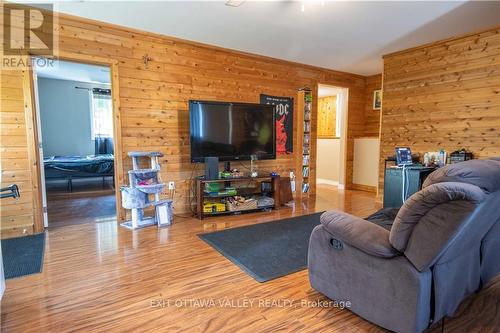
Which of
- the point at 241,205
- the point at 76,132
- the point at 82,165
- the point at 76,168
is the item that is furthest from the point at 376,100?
the point at 76,132

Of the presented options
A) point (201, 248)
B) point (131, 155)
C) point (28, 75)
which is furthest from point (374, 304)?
point (28, 75)

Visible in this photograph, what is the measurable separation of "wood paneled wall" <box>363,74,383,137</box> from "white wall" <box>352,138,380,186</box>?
1.34ft

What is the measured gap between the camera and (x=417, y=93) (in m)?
4.48

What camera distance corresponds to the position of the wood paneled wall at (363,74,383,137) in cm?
628

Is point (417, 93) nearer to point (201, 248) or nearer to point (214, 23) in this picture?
point (214, 23)

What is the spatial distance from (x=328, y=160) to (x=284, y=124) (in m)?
2.39

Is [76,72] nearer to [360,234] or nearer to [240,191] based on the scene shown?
[240,191]

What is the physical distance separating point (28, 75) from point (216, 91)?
7.75 feet

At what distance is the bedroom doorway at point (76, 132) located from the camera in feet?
18.5

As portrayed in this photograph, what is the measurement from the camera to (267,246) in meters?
2.96

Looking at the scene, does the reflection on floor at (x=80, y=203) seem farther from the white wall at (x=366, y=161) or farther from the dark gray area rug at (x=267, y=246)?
the white wall at (x=366, y=161)

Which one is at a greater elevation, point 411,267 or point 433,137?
point 433,137

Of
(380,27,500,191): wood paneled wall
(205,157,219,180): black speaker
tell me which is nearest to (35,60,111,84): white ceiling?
(205,157,219,180): black speaker

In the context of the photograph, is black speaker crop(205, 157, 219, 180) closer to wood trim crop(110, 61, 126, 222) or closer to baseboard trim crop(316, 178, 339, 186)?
wood trim crop(110, 61, 126, 222)
